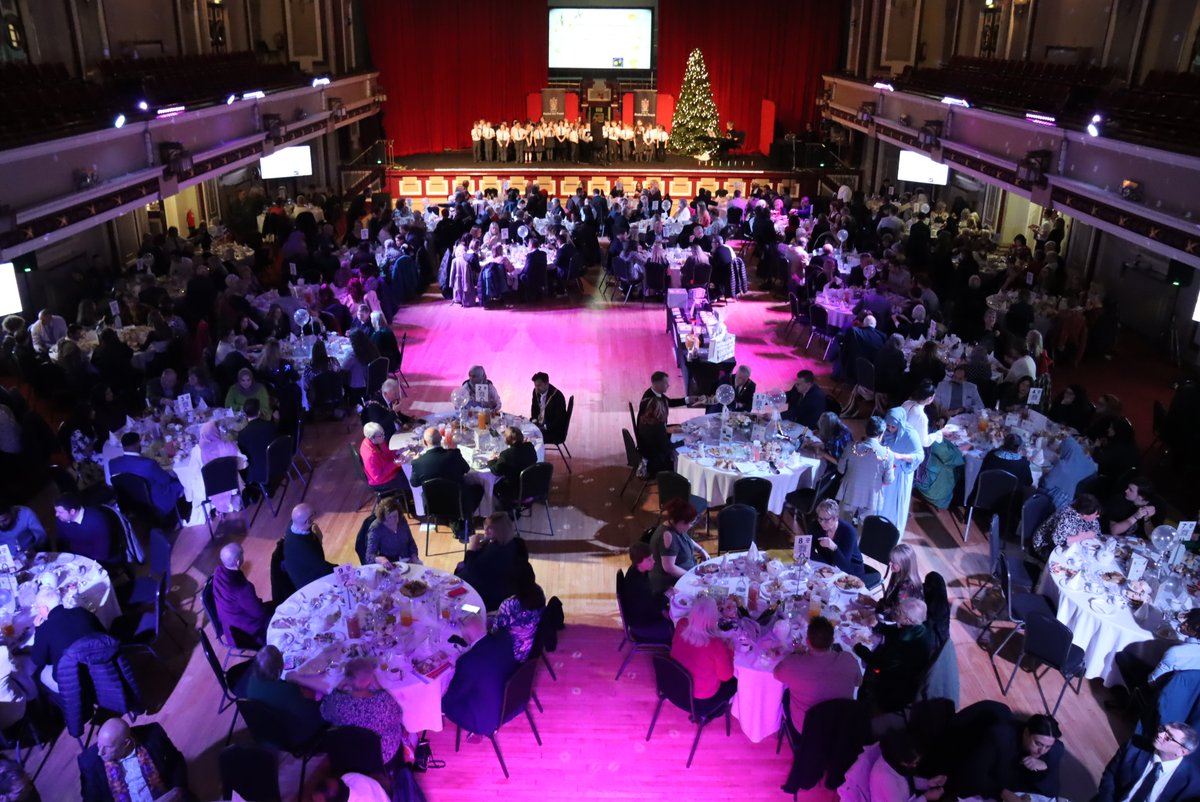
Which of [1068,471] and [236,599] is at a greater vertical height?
[1068,471]

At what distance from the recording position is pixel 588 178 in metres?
24.4

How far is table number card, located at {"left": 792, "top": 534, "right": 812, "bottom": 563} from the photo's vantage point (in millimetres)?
6418

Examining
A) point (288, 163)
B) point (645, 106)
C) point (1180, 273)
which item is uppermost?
point (645, 106)

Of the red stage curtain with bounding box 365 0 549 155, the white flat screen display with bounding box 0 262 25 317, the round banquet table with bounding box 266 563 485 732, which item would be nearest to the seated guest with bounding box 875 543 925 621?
the round banquet table with bounding box 266 563 485 732

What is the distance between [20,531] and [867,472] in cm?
685

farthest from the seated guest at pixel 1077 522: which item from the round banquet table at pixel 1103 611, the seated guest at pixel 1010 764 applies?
the seated guest at pixel 1010 764

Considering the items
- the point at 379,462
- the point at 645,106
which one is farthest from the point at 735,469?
the point at 645,106

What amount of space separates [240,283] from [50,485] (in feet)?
14.5

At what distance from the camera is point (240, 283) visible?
13273 millimetres

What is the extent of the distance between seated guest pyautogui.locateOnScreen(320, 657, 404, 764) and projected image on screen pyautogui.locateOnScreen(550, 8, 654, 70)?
24658mm

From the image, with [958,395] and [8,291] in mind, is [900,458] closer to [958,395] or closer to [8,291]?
[958,395]

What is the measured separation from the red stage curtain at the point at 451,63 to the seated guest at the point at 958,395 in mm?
20684

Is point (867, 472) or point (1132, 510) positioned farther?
point (867, 472)

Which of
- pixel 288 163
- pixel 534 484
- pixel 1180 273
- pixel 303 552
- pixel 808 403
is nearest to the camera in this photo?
pixel 303 552
